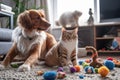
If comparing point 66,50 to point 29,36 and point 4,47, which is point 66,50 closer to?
point 29,36

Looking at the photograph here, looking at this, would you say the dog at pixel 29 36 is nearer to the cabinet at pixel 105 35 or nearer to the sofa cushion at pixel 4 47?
the sofa cushion at pixel 4 47

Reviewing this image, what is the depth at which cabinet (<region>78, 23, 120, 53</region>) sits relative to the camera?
3287mm

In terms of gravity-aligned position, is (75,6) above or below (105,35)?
above

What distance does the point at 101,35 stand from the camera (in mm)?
3496

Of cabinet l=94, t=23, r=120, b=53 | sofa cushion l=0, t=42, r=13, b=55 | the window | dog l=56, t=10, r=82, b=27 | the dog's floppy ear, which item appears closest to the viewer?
dog l=56, t=10, r=82, b=27

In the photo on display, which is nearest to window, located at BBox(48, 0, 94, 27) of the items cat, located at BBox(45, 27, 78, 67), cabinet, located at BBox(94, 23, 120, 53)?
cabinet, located at BBox(94, 23, 120, 53)

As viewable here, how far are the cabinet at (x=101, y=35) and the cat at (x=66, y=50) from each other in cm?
203

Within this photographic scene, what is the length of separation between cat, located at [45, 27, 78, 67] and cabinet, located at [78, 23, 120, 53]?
203cm

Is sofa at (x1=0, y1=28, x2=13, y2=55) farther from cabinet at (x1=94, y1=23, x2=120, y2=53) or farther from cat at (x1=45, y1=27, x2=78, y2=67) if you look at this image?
cabinet at (x1=94, y1=23, x2=120, y2=53)

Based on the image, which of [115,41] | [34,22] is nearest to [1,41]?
[34,22]

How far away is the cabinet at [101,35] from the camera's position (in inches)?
129

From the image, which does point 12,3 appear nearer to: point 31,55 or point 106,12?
point 106,12

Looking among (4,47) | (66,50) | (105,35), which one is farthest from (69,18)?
(105,35)

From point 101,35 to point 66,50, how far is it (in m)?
2.43
